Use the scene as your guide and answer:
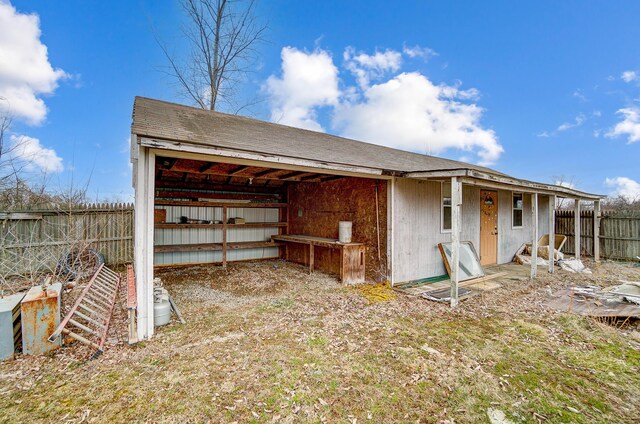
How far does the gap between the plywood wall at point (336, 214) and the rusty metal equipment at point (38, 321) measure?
5.37 m

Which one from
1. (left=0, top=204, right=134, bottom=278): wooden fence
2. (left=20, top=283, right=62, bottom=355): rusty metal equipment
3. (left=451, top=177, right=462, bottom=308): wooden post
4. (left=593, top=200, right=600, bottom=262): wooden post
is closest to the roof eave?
(left=451, top=177, right=462, bottom=308): wooden post

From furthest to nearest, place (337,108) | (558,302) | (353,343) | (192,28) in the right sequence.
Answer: (337,108) → (192,28) → (558,302) → (353,343)

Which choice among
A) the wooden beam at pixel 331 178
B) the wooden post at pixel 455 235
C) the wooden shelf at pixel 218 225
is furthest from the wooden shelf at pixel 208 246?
the wooden post at pixel 455 235

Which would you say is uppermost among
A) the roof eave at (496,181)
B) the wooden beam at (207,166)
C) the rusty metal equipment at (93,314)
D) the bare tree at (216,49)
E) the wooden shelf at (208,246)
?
the bare tree at (216,49)

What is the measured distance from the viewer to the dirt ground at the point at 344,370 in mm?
2221

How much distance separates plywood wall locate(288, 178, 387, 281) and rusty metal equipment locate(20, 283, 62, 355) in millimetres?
5366

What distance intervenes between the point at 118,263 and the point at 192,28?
10.8 metres

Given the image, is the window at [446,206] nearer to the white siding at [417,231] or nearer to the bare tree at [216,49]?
the white siding at [417,231]

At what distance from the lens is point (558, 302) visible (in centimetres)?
507

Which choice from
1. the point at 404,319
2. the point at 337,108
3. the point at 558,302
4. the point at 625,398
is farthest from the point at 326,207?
the point at 337,108

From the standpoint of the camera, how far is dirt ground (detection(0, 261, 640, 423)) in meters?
2.22

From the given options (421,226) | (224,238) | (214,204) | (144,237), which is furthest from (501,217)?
(144,237)

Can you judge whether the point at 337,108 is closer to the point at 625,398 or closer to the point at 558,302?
the point at 558,302

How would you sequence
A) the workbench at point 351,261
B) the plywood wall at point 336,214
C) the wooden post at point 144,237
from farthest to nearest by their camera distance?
the plywood wall at point 336,214 < the workbench at point 351,261 < the wooden post at point 144,237
